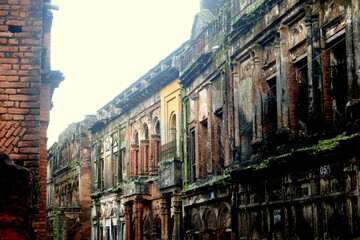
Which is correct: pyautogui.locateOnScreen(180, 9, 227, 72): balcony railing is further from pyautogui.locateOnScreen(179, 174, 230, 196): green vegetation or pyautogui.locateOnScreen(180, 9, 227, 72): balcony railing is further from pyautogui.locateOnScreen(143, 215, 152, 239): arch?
pyautogui.locateOnScreen(143, 215, 152, 239): arch

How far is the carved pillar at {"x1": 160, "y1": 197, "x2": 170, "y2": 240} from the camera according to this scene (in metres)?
24.5

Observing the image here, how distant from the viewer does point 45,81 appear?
52.3 ft

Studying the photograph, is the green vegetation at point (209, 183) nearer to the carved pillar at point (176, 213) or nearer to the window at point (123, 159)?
the carved pillar at point (176, 213)

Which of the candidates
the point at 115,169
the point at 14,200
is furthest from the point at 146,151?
the point at 14,200

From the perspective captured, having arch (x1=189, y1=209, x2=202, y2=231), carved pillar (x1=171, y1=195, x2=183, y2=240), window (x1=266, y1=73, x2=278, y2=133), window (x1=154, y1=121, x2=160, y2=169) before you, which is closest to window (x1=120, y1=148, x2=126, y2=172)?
window (x1=154, y1=121, x2=160, y2=169)

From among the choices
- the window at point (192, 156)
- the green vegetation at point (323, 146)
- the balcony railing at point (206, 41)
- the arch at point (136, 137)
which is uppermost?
the balcony railing at point (206, 41)

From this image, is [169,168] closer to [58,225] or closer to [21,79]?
[21,79]

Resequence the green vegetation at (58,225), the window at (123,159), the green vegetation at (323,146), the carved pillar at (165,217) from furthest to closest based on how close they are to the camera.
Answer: the green vegetation at (58,225), the window at (123,159), the carved pillar at (165,217), the green vegetation at (323,146)

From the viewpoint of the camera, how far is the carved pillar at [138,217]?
90.4 ft

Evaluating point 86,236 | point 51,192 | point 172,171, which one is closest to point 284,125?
point 172,171

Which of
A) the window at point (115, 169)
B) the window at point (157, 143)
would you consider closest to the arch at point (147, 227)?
the window at point (157, 143)

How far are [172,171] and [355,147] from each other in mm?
12478

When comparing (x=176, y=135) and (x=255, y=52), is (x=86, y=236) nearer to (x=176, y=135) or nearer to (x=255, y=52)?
(x=176, y=135)

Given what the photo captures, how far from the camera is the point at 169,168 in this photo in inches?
929
